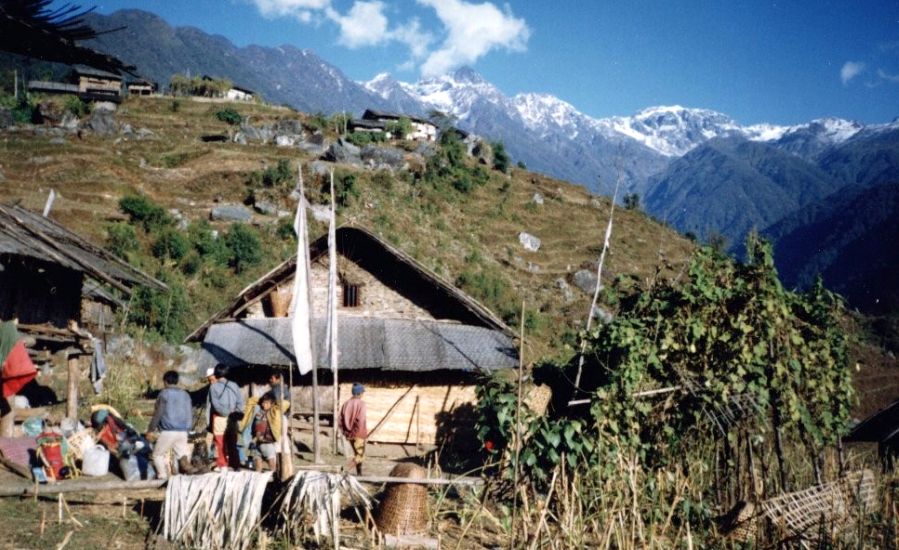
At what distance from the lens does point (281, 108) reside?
7094 centimetres

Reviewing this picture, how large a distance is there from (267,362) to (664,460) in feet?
28.2

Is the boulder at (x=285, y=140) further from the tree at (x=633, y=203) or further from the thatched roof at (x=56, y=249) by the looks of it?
the thatched roof at (x=56, y=249)

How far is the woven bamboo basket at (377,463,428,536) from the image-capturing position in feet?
23.9

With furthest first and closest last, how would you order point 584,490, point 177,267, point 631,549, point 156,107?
point 156,107 < point 177,267 < point 584,490 < point 631,549

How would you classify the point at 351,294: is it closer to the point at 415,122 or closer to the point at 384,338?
the point at 384,338

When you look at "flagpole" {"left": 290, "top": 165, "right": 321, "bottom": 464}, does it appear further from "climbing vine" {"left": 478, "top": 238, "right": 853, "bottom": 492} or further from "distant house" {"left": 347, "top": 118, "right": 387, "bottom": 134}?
"distant house" {"left": 347, "top": 118, "right": 387, "bottom": 134}

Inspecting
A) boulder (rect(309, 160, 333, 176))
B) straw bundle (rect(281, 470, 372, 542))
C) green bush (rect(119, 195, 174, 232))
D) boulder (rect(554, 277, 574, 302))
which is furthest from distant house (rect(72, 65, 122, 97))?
straw bundle (rect(281, 470, 372, 542))

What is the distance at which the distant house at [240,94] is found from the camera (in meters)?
77.4

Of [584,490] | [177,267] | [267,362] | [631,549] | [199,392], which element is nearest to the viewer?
[631,549]

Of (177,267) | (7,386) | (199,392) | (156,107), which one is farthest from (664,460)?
(156,107)

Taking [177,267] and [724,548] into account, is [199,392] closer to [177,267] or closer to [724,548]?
[177,267]

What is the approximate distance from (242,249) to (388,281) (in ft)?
71.8

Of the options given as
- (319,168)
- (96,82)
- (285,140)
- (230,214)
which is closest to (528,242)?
(319,168)

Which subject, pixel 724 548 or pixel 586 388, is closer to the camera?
pixel 724 548
